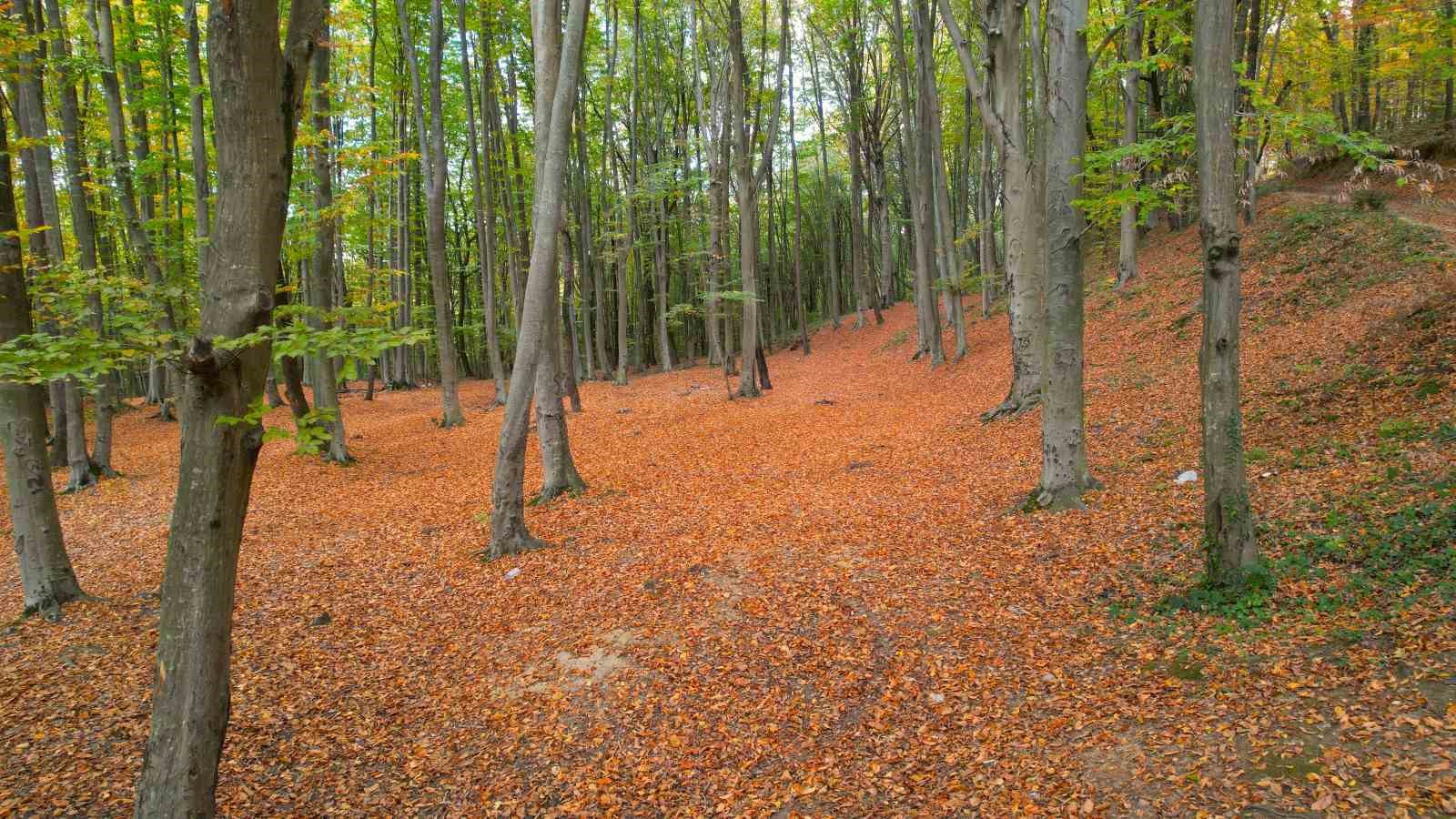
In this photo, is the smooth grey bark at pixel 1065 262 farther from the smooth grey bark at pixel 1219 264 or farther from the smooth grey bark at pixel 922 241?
the smooth grey bark at pixel 922 241

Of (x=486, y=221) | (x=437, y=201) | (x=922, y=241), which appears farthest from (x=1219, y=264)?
(x=486, y=221)

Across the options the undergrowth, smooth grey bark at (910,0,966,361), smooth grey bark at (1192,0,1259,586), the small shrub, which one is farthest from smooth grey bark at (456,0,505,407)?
the small shrub

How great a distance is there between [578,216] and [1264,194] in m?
20.7

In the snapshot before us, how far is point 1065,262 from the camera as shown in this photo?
636cm

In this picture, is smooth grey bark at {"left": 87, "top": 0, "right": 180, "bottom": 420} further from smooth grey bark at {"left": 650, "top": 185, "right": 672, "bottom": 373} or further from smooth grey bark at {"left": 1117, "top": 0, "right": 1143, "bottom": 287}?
smooth grey bark at {"left": 1117, "top": 0, "right": 1143, "bottom": 287}

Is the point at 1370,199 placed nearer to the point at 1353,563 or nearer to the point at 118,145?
the point at 1353,563

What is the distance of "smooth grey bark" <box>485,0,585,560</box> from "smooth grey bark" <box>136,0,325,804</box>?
4168mm

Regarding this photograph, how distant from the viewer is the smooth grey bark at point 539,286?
6.99 m

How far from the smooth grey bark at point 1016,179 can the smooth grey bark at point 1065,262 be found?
255cm

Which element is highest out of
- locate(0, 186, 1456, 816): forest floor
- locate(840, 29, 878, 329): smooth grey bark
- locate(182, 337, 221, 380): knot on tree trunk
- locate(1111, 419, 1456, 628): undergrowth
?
locate(840, 29, 878, 329): smooth grey bark

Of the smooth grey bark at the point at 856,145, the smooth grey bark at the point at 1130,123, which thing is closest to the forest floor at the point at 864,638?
the smooth grey bark at the point at 1130,123

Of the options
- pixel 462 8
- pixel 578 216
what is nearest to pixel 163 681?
pixel 462 8

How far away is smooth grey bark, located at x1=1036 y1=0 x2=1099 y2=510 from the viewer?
6316 millimetres

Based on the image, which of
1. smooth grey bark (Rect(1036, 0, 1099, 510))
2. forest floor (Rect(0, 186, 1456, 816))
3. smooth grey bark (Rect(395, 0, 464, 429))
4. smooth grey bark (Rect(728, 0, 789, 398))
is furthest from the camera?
smooth grey bark (Rect(728, 0, 789, 398))
